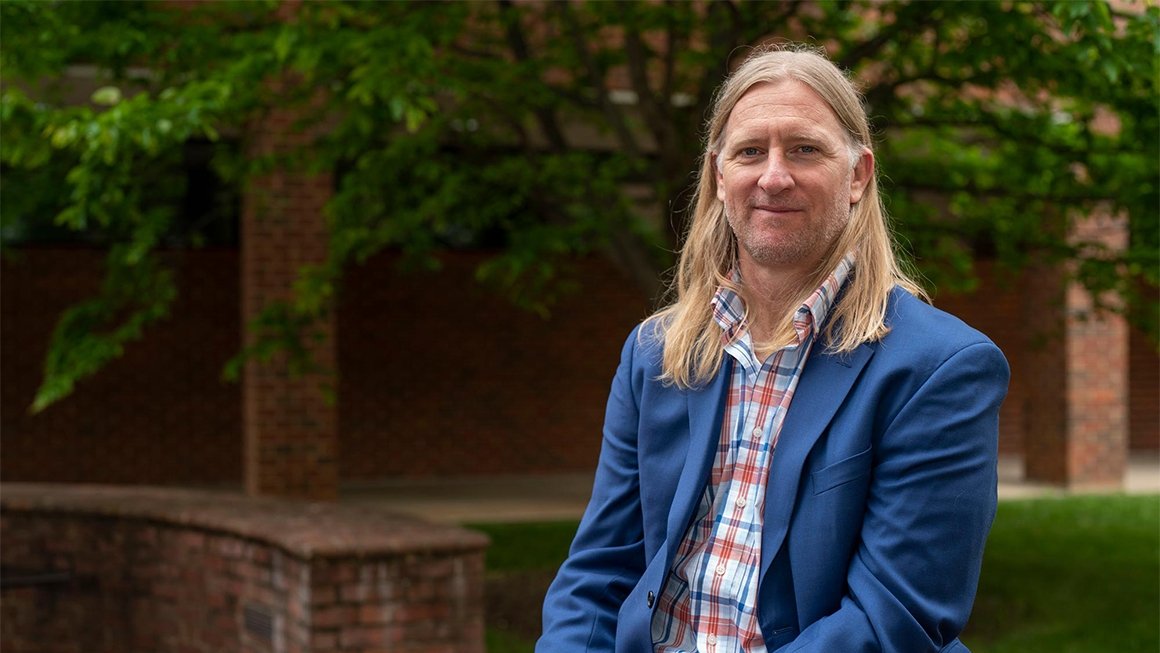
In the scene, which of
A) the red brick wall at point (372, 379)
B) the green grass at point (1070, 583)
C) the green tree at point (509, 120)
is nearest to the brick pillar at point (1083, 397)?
the red brick wall at point (372, 379)

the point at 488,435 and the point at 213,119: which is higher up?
the point at 213,119

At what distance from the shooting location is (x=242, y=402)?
44.3 feet

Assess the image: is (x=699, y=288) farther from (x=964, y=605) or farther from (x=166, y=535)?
(x=166, y=535)

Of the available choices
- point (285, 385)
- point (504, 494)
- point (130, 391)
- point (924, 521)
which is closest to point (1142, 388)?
point (504, 494)

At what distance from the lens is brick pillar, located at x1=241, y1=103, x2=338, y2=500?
10578 mm

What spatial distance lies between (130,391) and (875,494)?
12236 millimetres

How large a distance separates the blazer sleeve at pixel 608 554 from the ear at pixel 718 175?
34 cm

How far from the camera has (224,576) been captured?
6117 mm

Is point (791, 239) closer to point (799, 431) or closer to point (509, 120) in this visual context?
point (799, 431)

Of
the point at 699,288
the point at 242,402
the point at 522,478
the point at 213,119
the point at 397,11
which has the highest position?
the point at 397,11

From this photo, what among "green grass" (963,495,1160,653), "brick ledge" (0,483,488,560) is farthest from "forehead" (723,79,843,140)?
"green grass" (963,495,1160,653)

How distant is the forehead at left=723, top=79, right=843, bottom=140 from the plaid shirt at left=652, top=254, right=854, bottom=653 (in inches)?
8.9

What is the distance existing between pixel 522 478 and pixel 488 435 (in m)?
0.59

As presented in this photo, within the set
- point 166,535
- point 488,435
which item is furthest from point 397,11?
point 488,435
